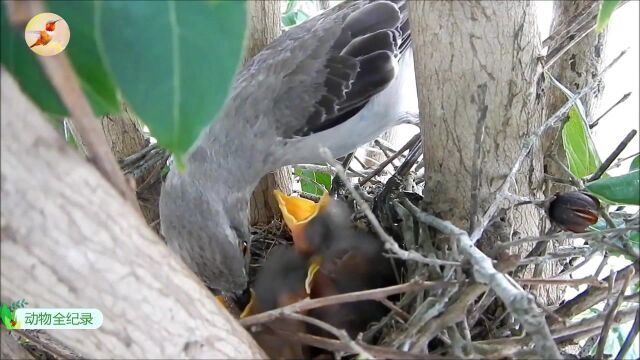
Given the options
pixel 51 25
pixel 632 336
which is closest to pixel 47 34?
pixel 51 25

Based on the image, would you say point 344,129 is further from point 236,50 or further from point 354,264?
point 236,50

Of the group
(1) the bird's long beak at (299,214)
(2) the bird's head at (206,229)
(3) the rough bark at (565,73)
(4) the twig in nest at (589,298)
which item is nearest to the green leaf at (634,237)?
(4) the twig in nest at (589,298)

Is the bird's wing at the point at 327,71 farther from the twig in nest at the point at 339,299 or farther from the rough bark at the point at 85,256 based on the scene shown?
the rough bark at the point at 85,256

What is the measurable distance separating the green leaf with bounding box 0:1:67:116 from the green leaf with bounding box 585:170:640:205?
608 millimetres

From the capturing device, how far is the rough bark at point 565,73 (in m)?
1.05

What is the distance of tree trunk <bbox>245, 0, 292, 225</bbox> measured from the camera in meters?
1.25

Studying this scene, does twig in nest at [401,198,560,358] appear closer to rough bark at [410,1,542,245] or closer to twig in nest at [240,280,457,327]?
twig in nest at [240,280,457,327]

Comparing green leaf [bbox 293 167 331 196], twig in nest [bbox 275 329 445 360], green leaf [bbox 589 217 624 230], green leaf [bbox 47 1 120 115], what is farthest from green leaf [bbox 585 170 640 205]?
green leaf [bbox 293 167 331 196]

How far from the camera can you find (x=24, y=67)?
0.49 m

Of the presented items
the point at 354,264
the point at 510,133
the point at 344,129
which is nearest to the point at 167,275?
the point at 354,264

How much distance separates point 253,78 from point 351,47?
20cm

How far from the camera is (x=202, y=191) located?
111cm

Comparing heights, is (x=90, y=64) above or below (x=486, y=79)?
above

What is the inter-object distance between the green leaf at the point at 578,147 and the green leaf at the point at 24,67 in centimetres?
74
